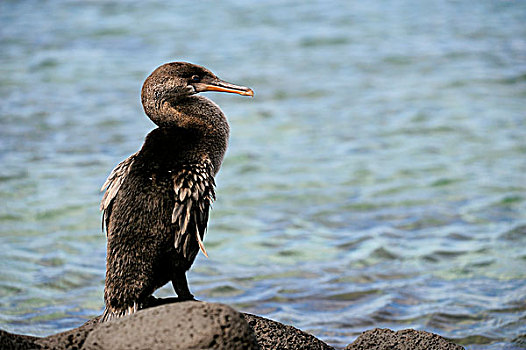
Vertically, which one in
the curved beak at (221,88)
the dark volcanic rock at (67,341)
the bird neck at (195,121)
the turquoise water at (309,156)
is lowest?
the turquoise water at (309,156)

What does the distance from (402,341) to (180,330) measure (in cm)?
162

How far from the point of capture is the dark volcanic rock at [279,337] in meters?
4.39

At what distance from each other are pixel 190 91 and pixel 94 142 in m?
5.97

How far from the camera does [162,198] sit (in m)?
4.30

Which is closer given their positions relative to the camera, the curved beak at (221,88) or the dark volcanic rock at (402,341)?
the dark volcanic rock at (402,341)

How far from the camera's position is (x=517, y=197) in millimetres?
8820

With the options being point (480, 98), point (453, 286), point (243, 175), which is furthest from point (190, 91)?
point (480, 98)

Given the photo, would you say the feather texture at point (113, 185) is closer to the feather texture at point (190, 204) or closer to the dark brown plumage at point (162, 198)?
the dark brown plumage at point (162, 198)

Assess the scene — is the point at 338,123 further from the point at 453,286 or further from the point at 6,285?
the point at 6,285

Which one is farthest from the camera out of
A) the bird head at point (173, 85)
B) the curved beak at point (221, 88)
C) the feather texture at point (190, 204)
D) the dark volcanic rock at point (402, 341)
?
the curved beak at point (221, 88)

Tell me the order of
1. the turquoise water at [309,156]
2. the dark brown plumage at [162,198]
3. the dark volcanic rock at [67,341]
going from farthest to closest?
the turquoise water at [309,156]
the dark brown plumage at [162,198]
the dark volcanic rock at [67,341]

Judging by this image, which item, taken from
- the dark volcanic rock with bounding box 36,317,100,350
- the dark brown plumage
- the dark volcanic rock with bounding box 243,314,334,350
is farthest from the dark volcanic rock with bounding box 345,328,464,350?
the dark volcanic rock with bounding box 36,317,100,350

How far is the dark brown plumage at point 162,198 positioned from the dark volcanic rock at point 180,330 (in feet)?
2.28

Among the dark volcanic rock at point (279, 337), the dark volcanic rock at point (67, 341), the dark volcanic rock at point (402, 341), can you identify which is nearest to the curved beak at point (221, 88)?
the dark volcanic rock at point (279, 337)
